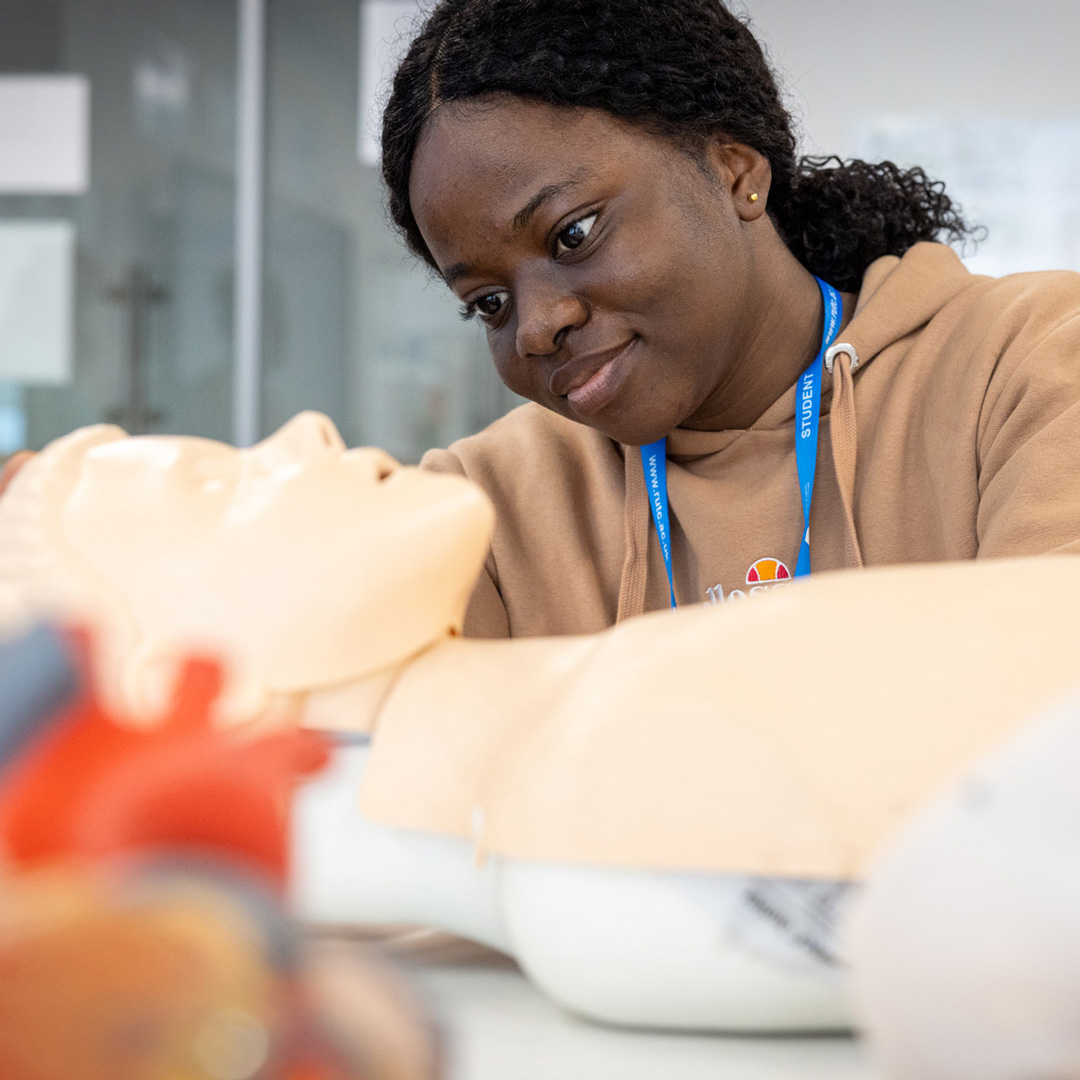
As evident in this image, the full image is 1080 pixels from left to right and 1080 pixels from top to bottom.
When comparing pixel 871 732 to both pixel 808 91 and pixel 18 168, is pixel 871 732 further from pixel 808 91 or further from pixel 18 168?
pixel 18 168

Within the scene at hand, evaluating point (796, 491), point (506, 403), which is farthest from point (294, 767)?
point (506, 403)

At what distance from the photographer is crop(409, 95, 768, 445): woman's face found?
2.46ft

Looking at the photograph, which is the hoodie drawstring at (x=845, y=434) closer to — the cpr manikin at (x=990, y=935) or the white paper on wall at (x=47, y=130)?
the cpr manikin at (x=990, y=935)

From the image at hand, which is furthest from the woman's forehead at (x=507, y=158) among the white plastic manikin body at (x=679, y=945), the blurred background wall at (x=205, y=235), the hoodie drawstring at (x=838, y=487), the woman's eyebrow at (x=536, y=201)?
the blurred background wall at (x=205, y=235)

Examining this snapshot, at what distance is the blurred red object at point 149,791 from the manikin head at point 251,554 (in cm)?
9

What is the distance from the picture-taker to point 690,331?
0.83m

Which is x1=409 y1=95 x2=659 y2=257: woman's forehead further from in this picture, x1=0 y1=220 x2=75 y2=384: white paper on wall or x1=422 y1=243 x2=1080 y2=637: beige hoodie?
x1=0 y1=220 x2=75 y2=384: white paper on wall

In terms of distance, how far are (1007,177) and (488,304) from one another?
2114mm

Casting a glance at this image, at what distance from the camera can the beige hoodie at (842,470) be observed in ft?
2.58

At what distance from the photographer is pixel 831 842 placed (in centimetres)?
30

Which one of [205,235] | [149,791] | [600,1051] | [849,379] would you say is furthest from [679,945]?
[205,235]

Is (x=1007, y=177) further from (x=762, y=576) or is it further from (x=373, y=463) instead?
(x=373, y=463)

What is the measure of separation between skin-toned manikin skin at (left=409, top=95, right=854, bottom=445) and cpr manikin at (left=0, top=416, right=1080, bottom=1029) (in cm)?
37

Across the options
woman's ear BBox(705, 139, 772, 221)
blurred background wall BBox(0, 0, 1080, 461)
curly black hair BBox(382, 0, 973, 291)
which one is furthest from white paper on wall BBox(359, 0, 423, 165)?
woman's ear BBox(705, 139, 772, 221)
